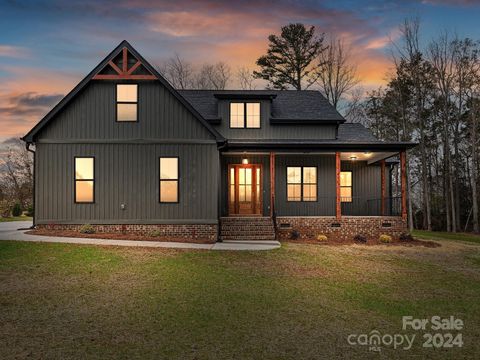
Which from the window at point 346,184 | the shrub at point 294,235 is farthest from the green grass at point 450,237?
the shrub at point 294,235

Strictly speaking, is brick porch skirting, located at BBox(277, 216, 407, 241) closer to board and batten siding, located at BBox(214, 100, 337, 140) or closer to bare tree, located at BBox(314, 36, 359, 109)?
board and batten siding, located at BBox(214, 100, 337, 140)

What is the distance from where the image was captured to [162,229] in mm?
14852

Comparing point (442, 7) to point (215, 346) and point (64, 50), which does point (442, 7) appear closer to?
point (64, 50)

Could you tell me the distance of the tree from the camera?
115 ft

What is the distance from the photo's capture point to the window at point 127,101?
15.2 metres

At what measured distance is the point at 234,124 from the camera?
18.6m

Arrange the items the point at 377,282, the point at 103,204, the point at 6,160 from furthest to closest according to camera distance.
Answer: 1. the point at 6,160
2. the point at 103,204
3. the point at 377,282

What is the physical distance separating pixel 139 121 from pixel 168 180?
2.72 meters

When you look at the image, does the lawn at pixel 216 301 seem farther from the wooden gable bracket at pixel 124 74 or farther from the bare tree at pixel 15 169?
the bare tree at pixel 15 169

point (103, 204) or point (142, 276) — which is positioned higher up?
point (103, 204)

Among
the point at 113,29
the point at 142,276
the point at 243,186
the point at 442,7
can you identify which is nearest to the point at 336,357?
the point at 142,276

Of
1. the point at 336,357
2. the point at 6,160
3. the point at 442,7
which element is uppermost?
the point at 442,7

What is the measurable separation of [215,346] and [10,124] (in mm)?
43411

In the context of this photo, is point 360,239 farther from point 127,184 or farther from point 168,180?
point 127,184
